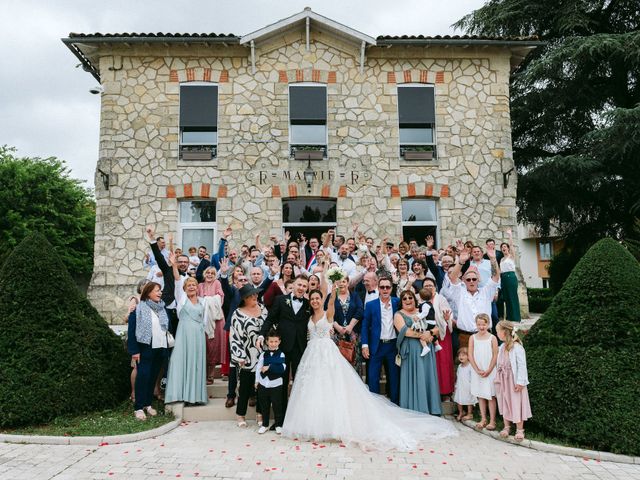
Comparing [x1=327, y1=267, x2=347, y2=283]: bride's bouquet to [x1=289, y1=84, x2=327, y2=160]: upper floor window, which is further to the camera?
[x1=289, y1=84, x2=327, y2=160]: upper floor window

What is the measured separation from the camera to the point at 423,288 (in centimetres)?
714

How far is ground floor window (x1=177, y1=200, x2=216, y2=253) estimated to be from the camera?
1314 centimetres

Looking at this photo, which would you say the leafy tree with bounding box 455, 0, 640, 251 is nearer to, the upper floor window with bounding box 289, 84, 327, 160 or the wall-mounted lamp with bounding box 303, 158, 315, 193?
the upper floor window with bounding box 289, 84, 327, 160

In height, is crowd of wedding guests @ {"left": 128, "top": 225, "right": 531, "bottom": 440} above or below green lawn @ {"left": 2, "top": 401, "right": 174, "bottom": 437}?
above

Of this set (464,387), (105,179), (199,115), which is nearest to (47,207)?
(105,179)

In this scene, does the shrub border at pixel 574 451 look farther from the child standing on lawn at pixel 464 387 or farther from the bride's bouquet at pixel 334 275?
the bride's bouquet at pixel 334 275

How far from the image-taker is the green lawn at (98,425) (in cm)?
593

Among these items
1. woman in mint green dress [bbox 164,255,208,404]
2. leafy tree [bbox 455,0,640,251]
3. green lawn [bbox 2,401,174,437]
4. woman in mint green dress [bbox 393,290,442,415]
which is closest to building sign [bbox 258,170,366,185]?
leafy tree [bbox 455,0,640,251]

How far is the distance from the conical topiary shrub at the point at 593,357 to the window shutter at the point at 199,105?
10.1 m

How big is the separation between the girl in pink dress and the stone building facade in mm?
5129

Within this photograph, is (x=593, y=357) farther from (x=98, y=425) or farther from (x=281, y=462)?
(x=98, y=425)

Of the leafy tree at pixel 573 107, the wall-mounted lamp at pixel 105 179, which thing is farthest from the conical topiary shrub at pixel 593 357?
the wall-mounted lamp at pixel 105 179

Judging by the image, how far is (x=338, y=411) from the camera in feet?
18.9

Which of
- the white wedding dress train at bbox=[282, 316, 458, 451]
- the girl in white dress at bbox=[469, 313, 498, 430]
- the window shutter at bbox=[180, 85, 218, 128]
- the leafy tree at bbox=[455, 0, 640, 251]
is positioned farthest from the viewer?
the leafy tree at bbox=[455, 0, 640, 251]
